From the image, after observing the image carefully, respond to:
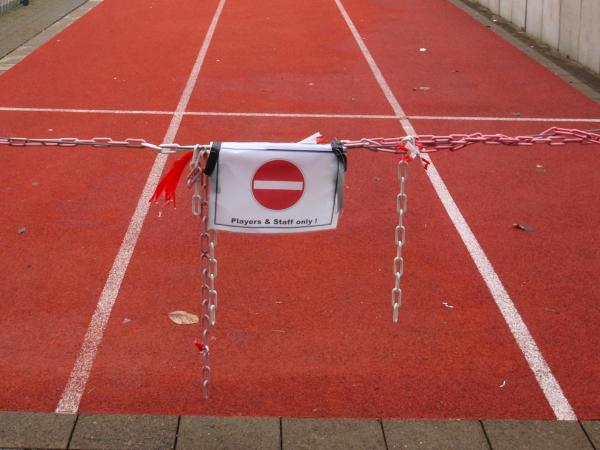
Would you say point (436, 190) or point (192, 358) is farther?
point (436, 190)

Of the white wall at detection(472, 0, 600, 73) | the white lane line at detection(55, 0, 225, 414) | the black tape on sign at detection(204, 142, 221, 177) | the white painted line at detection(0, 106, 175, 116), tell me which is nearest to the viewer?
the black tape on sign at detection(204, 142, 221, 177)

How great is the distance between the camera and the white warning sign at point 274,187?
4.75m

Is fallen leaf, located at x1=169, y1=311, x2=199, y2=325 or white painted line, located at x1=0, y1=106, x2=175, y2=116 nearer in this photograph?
fallen leaf, located at x1=169, y1=311, x2=199, y2=325

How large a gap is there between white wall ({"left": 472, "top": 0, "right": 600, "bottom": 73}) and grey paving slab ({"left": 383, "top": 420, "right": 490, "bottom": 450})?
36.7 ft

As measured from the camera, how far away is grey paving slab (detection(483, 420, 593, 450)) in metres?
5.16

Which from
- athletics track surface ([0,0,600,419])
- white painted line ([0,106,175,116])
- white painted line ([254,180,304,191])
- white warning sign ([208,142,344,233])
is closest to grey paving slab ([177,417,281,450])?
athletics track surface ([0,0,600,419])

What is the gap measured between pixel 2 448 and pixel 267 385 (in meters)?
1.55

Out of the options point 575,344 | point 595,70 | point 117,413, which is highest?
point 117,413

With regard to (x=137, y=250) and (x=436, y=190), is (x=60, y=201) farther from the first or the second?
(x=436, y=190)

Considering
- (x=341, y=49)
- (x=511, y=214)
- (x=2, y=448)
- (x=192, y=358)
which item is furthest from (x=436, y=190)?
(x=341, y=49)

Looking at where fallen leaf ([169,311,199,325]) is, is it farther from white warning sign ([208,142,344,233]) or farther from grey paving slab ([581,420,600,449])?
grey paving slab ([581,420,600,449])

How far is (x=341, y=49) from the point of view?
17250 mm

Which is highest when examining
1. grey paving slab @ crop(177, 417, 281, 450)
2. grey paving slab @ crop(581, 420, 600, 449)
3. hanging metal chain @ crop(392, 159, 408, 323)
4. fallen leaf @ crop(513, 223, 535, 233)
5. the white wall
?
hanging metal chain @ crop(392, 159, 408, 323)

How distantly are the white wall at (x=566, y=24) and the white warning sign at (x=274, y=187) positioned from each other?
1147 centimetres
